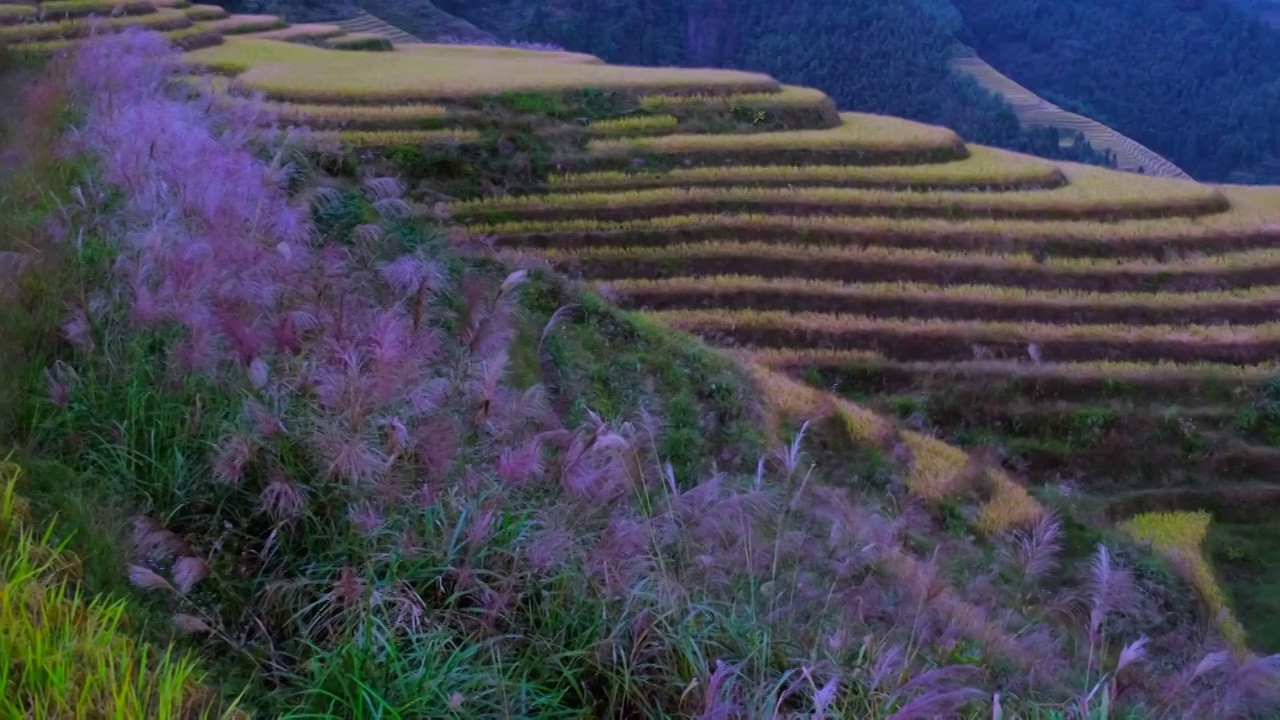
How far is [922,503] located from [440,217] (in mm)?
5865

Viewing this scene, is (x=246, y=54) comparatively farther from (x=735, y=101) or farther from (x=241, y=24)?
(x=735, y=101)

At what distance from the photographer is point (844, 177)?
48.1 feet

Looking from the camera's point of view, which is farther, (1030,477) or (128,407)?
(1030,477)

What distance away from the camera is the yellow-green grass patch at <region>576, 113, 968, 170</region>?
14.5 metres

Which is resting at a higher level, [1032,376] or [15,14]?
[15,14]

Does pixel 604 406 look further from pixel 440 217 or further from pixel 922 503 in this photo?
pixel 440 217

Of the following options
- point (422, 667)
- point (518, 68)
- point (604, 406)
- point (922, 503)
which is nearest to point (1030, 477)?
point (922, 503)

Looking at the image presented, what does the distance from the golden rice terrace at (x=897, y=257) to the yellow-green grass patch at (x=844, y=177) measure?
50mm

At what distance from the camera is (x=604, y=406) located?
675 cm

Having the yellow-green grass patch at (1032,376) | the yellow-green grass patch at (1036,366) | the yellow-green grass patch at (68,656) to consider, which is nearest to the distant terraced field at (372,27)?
the yellow-green grass patch at (1036,366)

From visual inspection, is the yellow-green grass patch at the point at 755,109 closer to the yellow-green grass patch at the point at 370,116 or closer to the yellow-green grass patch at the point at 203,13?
the yellow-green grass patch at the point at 370,116

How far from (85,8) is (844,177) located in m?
13.0

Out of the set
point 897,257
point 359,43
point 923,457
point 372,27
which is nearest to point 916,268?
point 897,257

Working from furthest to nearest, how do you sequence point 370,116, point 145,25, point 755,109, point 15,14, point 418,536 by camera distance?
1. point 755,109
2. point 145,25
3. point 15,14
4. point 370,116
5. point 418,536
